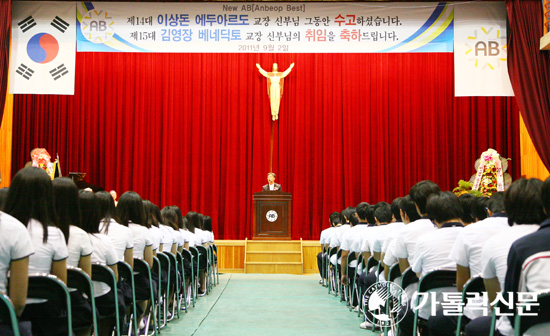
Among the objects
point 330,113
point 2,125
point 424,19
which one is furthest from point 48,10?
point 424,19

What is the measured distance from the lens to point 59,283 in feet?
7.11

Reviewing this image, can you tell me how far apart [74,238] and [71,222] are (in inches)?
3.2

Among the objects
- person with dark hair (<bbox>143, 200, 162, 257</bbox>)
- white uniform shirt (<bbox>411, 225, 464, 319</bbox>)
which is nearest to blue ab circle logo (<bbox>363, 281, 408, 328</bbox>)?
white uniform shirt (<bbox>411, 225, 464, 319</bbox>)

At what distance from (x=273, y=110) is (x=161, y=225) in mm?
7352

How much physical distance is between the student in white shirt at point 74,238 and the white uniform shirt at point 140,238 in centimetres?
101

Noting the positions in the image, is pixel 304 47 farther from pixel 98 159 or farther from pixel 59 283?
pixel 59 283

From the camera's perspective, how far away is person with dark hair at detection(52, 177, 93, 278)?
240 cm

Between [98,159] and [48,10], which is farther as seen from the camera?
[98,159]

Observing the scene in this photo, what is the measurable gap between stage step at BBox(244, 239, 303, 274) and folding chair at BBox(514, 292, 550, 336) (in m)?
7.95

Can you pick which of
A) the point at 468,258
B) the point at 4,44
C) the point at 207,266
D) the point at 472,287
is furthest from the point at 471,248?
the point at 4,44

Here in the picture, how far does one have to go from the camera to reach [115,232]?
336 cm

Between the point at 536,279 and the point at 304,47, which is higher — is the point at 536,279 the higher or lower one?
the lower one

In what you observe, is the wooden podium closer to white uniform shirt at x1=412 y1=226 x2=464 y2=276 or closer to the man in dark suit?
the man in dark suit

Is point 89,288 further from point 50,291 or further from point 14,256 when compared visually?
point 14,256
